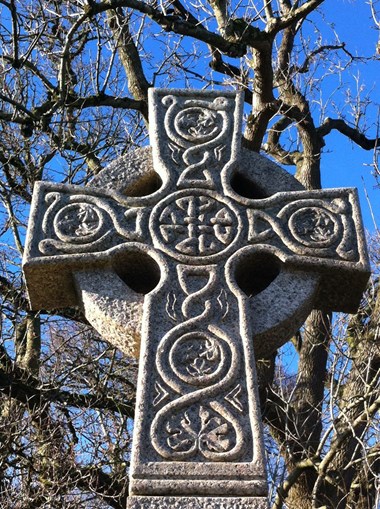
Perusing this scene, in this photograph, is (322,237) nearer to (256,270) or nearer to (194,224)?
(256,270)

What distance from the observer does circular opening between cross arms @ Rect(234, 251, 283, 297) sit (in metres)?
3.11

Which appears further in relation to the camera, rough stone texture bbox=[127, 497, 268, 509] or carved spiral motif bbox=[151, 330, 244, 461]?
carved spiral motif bbox=[151, 330, 244, 461]

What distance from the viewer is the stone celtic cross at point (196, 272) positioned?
2.44 metres

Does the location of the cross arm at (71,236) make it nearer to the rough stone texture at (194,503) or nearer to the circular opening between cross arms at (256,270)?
the circular opening between cross arms at (256,270)

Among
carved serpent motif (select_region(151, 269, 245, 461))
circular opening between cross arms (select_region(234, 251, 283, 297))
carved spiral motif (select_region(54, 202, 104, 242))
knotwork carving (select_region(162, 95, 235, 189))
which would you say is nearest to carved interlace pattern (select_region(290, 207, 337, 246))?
circular opening between cross arms (select_region(234, 251, 283, 297))

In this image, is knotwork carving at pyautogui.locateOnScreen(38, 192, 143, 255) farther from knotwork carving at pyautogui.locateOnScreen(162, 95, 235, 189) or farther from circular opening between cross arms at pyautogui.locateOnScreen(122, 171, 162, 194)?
knotwork carving at pyautogui.locateOnScreen(162, 95, 235, 189)

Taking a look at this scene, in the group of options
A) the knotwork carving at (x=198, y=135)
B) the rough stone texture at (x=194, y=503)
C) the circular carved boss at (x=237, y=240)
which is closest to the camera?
the rough stone texture at (x=194, y=503)

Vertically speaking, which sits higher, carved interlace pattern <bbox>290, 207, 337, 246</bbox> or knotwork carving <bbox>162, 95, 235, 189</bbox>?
knotwork carving <bbox>162, 95, 235, 189</bbox>

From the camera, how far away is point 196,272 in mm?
2975

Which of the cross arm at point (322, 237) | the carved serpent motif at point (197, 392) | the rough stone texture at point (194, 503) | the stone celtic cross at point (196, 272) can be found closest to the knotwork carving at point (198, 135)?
the stone celtic cross at point (196, 272)

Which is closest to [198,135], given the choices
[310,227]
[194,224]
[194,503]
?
[194,224]

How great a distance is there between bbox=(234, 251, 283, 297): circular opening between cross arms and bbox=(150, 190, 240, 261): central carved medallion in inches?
4.1

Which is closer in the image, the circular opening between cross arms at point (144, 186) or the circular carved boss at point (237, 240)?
the circular carved boss at point (237, 240)

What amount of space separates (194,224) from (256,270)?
1.14ft
